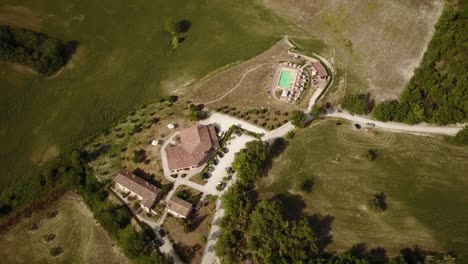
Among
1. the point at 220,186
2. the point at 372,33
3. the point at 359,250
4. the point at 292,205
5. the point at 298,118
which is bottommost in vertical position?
the point at 359,250

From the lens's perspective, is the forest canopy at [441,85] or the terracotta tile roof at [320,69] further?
the terracotta tile roof at [320,69]

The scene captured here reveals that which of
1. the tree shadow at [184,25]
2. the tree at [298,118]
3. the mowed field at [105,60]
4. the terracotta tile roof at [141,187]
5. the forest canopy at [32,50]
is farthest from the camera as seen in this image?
the tree shadow at [184,25]

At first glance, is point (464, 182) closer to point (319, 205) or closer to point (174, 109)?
point (319, 205)

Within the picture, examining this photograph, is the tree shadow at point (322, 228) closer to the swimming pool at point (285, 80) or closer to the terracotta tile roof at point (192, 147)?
the terracotta tile roof at point (192, 147)

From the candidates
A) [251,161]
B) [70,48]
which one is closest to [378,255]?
[251,161]

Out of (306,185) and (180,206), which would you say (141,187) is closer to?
(180,206)

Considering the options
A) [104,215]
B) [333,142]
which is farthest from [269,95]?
[104,215]

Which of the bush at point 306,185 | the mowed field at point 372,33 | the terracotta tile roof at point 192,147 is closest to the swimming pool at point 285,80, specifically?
the mowed field at point 372,33
